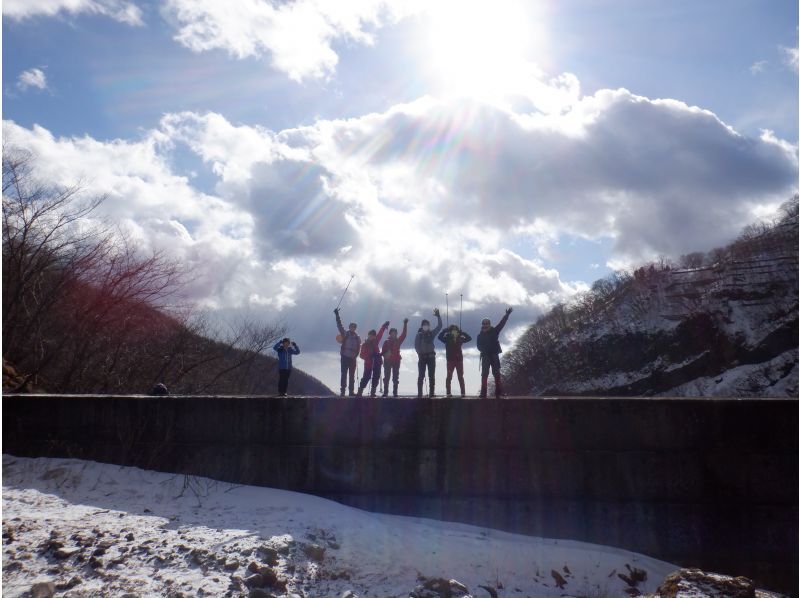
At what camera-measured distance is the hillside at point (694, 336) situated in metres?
66.4

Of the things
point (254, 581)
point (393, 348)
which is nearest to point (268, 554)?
point (254, 581)

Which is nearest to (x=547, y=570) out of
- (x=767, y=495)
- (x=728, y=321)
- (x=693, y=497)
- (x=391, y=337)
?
(x=693, y=497)

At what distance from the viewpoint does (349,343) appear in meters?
11.6

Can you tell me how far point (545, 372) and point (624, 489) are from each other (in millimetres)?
86054

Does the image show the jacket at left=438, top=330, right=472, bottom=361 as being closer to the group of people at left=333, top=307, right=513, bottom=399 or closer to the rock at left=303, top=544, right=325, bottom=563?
the group of people at left=333, top=307, right=513, bottom=399

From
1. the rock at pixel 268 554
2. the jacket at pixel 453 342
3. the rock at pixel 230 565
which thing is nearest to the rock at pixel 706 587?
the rock at pixel 268 554

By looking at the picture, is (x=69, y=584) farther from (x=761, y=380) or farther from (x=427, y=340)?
(x=761, y=380)

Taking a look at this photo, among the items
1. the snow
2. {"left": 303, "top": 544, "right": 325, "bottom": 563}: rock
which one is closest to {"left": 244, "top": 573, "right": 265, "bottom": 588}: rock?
{"left": 303, "top": 544, "right": 325, "bottom": 563}: rock

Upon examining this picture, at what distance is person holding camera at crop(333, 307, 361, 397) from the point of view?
11.6 m

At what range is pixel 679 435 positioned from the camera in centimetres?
889

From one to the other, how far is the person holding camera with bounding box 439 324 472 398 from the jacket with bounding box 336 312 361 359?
1.65 metres

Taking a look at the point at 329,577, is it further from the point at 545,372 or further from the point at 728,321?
the point at 545,372

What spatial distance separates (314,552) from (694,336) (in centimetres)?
7692

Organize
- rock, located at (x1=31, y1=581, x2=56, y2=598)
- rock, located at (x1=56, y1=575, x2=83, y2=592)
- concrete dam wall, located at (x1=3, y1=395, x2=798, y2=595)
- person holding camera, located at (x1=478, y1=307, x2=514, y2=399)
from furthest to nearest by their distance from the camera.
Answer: person holding camera, located at (x1=478, y1=307, x2=514, y2=399) → concrete dam wall, located at (x1=3, y1=395, x2=798, y2=595) → rock, located at (x1=56, y1=575, x2=83, y2=592) → rock, located at (x1=31, y1=581, x2=56, y2=598)
